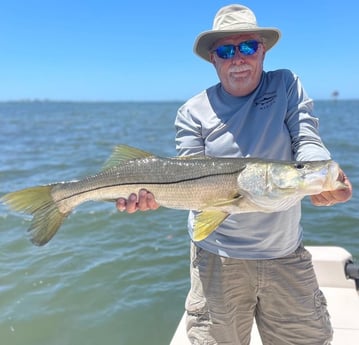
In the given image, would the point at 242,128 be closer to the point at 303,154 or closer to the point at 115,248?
the point at 303,154

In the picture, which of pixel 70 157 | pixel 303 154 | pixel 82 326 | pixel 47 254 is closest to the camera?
pixel 303 154

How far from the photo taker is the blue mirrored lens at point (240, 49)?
325 cm

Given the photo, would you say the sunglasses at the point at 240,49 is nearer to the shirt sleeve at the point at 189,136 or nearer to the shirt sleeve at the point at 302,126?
the shirt sleeve at the point at 302,126

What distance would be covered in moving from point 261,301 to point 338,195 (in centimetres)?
104

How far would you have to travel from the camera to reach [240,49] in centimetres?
326

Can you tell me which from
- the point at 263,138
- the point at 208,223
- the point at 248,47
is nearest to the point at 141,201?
the point at 208,223

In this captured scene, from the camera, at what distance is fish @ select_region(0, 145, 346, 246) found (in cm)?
279

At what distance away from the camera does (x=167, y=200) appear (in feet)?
10.3

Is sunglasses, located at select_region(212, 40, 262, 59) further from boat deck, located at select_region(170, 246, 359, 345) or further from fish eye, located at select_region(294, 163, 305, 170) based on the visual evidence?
boat deck, located at select_region(170, 246, 359, 345)

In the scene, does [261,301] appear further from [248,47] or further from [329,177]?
[248,47]

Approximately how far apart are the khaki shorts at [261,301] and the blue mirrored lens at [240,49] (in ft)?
4.74

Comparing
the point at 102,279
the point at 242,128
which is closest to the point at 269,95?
the point at 242,128

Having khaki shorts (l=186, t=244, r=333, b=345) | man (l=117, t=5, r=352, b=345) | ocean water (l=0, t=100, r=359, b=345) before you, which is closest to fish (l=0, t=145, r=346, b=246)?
man (l=117, t=5, r=352, b=345)

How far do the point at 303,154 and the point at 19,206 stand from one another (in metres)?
2.05
